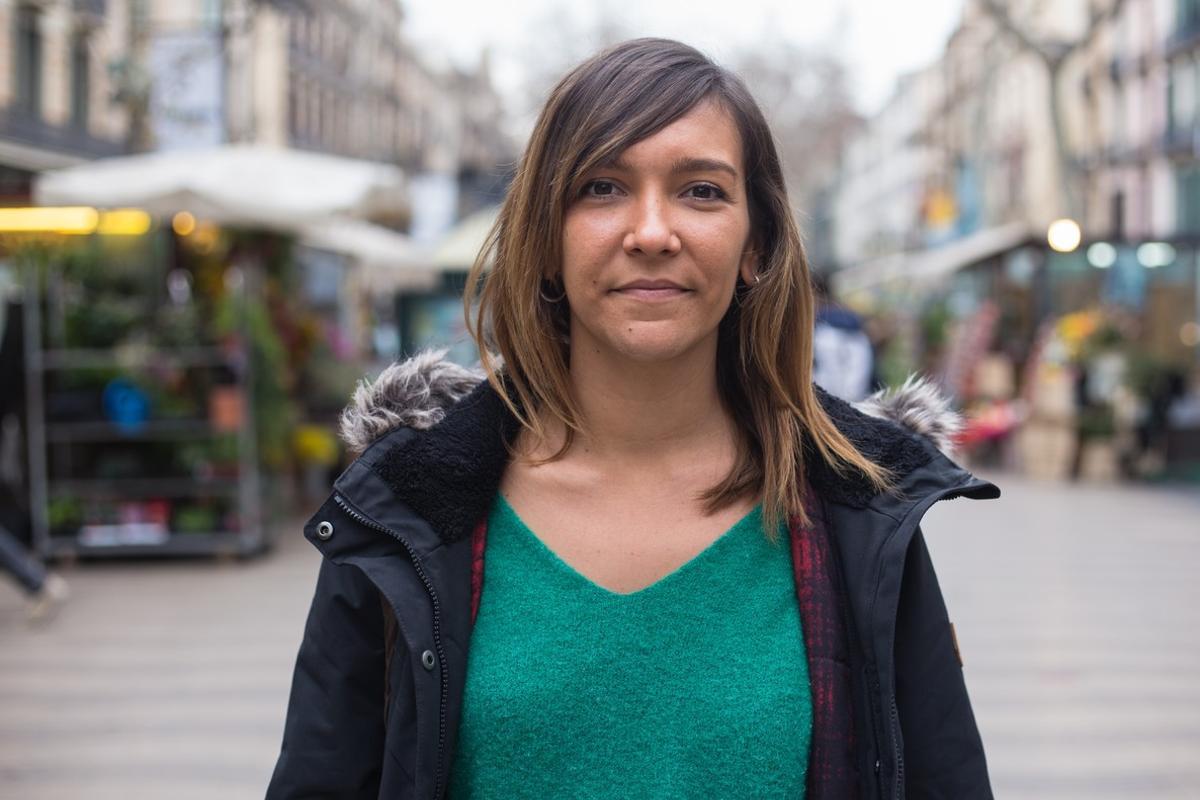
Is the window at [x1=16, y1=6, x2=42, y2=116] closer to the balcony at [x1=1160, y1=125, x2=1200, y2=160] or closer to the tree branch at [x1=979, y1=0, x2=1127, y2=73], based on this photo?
the tree branch at [x1=979, y1=0, x2=1127, y2=73]

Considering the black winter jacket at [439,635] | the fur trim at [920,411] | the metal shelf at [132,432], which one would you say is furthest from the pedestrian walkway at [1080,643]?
the metal shelf at [132,432]

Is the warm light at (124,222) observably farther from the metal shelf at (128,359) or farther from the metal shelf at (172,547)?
the metal shelf at (172,547)

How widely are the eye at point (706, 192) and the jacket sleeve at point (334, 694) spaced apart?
2.21 feet

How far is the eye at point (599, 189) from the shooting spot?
70.4 inches

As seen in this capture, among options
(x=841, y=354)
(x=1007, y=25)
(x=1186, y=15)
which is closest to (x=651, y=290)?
(x=841, y=354)

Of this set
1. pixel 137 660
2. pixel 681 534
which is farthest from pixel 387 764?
pixel 137 660

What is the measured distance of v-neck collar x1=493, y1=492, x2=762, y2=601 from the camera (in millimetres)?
1804

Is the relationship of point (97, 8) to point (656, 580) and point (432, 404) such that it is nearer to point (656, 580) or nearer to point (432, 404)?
point (432, 404)

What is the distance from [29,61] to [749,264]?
80.5ft

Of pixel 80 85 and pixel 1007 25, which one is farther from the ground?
pixel 80 85

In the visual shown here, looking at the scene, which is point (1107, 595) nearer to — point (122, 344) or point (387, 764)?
point (122, 344)

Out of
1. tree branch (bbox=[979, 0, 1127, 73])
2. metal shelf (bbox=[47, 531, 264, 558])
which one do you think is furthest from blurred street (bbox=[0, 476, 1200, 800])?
tree branch (bbox=[979, 0, 1127, 73])

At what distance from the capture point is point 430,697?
170 cm

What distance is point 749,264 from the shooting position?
6.37 ft
